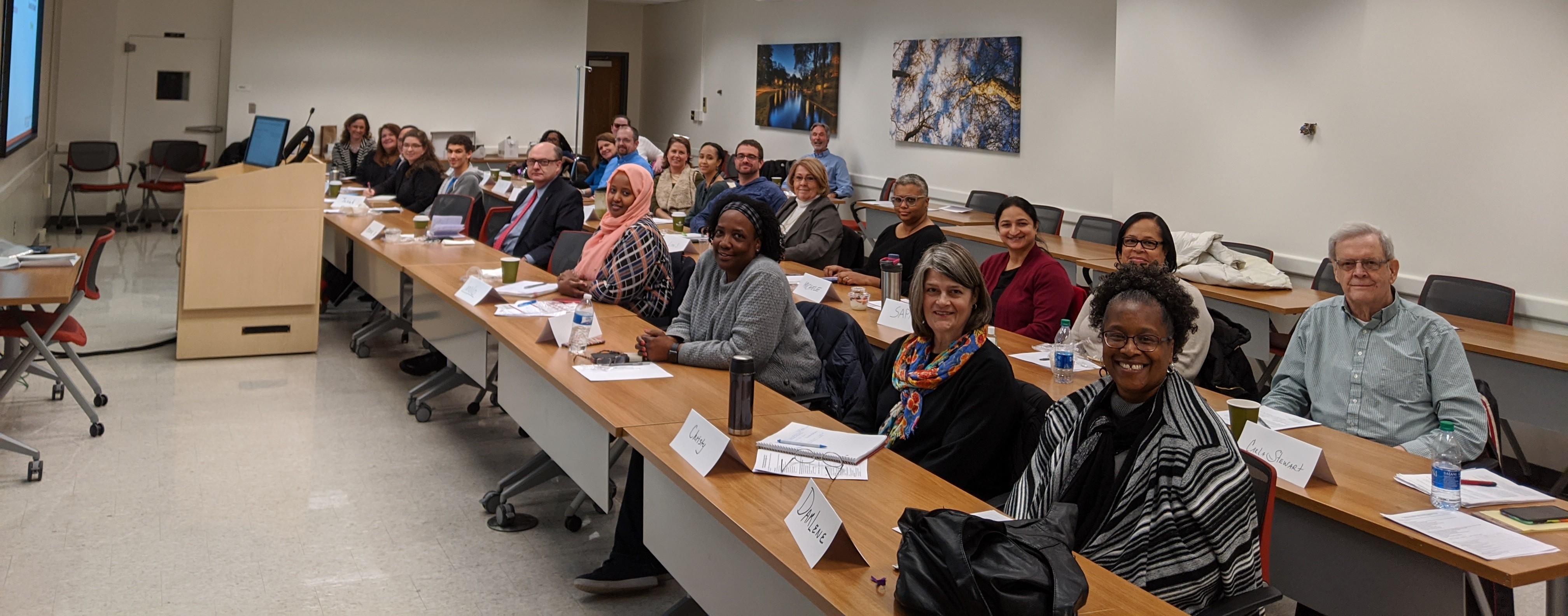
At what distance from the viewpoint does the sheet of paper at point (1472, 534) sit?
229 cm

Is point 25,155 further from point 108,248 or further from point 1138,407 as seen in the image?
point 1138,407

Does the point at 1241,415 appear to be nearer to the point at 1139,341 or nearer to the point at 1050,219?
the point at 1139,341

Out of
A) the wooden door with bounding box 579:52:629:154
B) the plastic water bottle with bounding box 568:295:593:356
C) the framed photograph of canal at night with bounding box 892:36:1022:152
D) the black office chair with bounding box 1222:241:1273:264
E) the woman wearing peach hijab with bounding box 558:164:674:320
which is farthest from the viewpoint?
the wooden door with bounding box 579:52:629:154

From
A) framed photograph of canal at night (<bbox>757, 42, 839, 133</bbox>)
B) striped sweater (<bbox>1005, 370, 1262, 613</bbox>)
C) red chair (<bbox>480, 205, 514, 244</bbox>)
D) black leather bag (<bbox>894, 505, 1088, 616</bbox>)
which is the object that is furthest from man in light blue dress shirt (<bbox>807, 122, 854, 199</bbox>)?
black leather bag (<bbox>894, 505, 1088, 616</bbox>)

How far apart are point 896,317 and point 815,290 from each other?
579 millimetres

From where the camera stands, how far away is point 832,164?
11336mm

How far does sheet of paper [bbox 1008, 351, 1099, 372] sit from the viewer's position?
12.4 ft

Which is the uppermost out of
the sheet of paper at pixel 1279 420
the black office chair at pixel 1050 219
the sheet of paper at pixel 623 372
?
the black office chair at pixel 1050 219

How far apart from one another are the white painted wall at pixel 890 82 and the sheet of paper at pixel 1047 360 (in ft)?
15.8

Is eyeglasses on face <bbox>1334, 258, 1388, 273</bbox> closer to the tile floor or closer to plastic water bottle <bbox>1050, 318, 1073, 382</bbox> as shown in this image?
plastic water bottle <bbox>1050, 318, 1073, 382</bbox>

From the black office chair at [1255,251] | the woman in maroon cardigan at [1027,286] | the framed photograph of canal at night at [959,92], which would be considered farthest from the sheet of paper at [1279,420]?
the framed photograph of canal at night at [959,92]

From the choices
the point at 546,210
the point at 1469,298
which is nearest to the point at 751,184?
the point at 546,210

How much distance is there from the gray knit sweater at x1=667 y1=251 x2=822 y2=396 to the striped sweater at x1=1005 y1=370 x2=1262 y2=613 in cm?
146

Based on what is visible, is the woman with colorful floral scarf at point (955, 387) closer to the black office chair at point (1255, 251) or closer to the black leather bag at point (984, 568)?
the black leather bag at point (984, 568)
